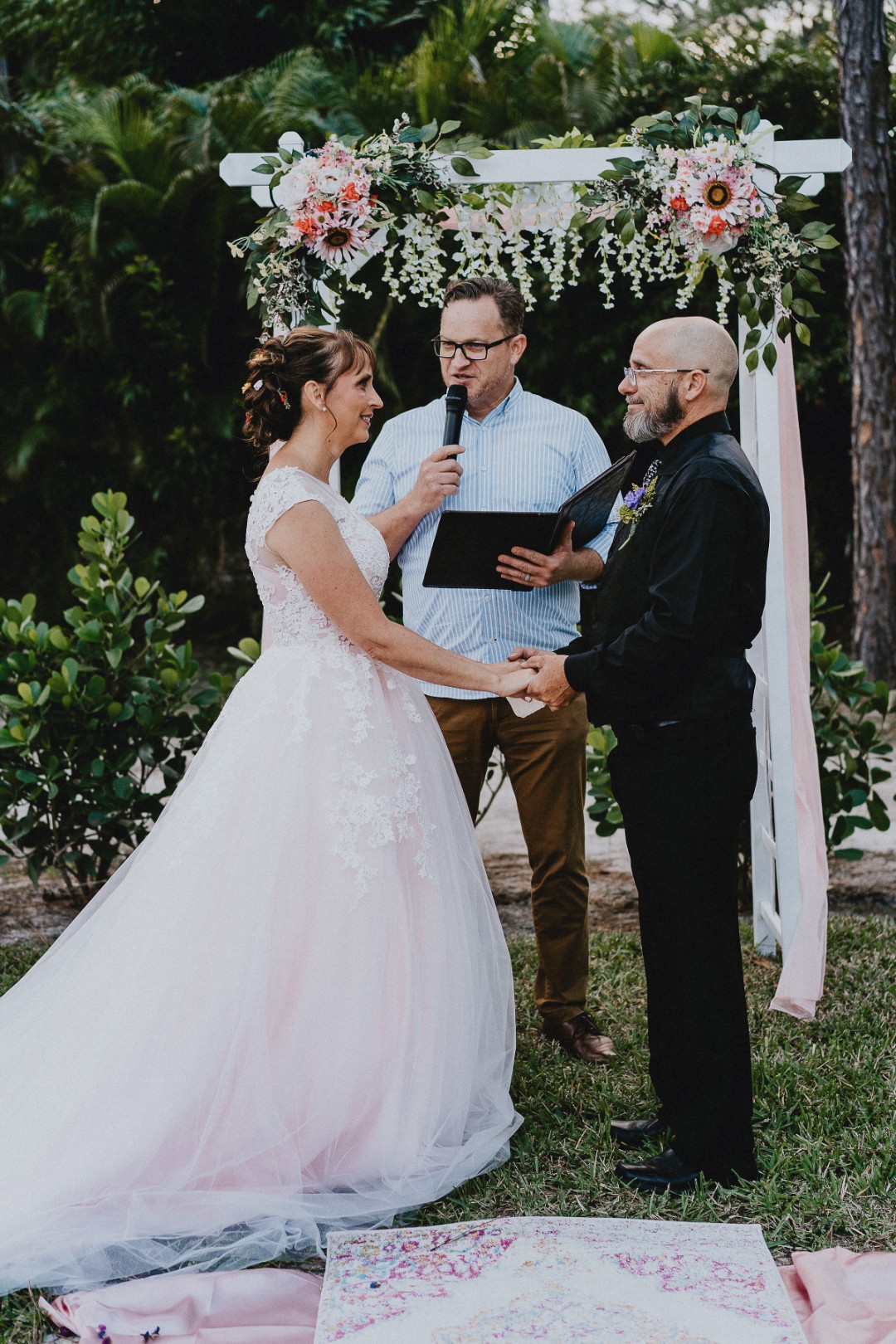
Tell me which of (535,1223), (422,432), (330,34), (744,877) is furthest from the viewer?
(330,34)

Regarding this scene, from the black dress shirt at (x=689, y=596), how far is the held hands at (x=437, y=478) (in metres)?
0.69

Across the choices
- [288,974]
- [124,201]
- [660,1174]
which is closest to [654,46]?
[124,201]

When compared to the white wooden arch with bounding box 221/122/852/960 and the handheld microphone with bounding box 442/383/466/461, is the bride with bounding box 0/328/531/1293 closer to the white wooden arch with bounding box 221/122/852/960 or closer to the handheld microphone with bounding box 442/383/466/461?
the handheld microphone with bounding box 442/383/466/461

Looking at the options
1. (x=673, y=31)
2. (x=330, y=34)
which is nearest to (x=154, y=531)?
(x=330, y=34)

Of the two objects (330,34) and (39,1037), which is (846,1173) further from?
(330,34)

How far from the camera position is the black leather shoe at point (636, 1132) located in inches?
117

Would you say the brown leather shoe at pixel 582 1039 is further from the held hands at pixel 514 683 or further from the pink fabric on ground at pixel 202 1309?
the pink fabric on ground at pixel 202 1309

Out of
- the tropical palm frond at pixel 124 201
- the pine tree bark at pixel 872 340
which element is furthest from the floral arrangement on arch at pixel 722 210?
the tropical palm frond at pixel 124 201

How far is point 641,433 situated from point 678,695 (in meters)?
0.60

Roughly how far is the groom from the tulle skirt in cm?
46

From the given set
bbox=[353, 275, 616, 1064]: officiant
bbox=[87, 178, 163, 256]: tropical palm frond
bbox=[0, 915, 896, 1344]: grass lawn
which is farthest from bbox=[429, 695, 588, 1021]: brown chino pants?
bbox=[87, 178, 163, 256]: tropical palm frond

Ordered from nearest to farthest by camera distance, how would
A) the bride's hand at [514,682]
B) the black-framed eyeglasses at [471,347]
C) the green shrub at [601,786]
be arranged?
1. the bride's hand at [514,682]
2. the black-framed eyeglasses at [471,347]
3. the green shrub at [601,786]

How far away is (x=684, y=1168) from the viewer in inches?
110

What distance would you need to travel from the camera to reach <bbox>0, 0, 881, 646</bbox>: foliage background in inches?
387
